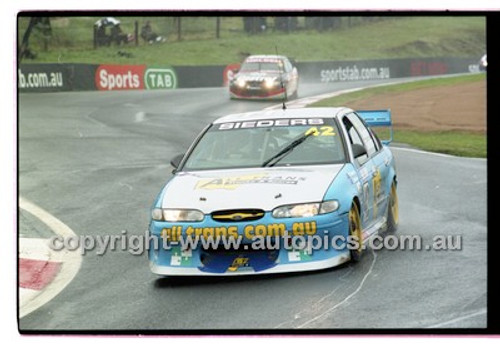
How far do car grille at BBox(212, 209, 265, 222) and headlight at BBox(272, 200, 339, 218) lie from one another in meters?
0.12

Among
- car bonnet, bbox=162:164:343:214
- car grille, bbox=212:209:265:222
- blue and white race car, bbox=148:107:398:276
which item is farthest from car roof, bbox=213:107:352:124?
car grille, bbox=212:209:265:222

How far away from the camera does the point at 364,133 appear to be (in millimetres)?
9391

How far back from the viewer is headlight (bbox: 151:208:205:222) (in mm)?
7508

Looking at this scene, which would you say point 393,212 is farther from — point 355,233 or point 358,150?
point 355,233

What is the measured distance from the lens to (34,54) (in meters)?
8.26

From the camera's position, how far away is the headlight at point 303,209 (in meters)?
7.42

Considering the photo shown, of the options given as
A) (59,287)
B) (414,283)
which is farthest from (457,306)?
(59,287)

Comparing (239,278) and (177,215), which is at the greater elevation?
(177,215)

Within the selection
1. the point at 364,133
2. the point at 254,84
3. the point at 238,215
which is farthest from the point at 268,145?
the point at 254,84

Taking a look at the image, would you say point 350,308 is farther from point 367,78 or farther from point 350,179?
point 367,78

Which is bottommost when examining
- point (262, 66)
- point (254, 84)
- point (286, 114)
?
point (254, 84)

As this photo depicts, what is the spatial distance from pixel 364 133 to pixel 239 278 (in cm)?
250

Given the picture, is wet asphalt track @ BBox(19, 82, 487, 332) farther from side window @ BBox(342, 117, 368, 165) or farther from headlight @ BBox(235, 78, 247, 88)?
side window @ BBox(342, 117, 368, 165)

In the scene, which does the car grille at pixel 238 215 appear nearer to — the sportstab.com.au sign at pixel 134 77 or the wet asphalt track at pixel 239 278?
the wet asphalt track at pixel 239 278
